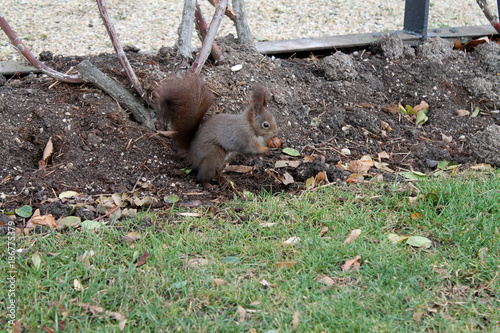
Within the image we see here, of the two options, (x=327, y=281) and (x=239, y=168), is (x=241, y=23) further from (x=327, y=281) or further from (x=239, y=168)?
(x=327, y=281)

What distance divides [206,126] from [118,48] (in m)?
0.75

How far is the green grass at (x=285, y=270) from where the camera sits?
194cm

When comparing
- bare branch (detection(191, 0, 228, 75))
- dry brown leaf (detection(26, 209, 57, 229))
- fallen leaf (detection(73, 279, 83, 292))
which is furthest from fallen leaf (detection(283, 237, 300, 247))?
bare branch (detection(191, 0, 228, 75))

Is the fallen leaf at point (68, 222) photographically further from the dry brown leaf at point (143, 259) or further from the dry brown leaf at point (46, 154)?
the dry brown leaf at point (46, 154)

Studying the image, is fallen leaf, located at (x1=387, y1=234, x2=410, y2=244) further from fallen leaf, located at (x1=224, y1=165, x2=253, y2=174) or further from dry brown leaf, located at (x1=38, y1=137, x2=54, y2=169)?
dry brown leaf, located at (x1=38, y1=137, x2=54, y2=169)

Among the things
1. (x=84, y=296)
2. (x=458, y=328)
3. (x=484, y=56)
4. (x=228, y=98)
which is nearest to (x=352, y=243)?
(x=458, y=328)

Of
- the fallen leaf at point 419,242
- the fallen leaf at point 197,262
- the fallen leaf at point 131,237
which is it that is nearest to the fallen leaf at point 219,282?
the fallen leaf at point 197,262

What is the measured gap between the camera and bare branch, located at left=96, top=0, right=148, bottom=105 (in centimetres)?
304

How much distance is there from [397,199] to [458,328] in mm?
924

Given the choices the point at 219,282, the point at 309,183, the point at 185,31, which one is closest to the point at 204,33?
the point at 185,31

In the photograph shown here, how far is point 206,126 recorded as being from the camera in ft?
10.3

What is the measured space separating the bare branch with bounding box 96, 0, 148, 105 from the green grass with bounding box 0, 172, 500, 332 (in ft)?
3.46

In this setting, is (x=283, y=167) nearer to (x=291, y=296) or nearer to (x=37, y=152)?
(x=291, y=296)

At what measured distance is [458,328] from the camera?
190 centimetres
